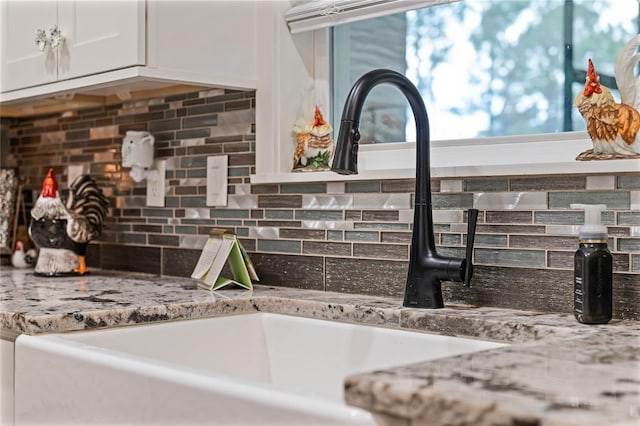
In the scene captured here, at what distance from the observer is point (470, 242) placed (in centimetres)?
154

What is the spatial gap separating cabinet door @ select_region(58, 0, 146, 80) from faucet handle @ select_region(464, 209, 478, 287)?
83 centimetres

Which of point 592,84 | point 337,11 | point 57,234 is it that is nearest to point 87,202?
point 57,234

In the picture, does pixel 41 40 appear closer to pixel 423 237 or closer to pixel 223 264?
pixel 223 264

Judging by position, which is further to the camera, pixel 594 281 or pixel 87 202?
pixel 87 202

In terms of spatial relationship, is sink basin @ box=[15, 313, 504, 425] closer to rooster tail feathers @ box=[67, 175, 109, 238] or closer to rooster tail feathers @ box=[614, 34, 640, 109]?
rooster tail feathers @ box=[614, 34, 640, 109]

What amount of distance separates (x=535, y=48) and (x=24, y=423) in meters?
1.23

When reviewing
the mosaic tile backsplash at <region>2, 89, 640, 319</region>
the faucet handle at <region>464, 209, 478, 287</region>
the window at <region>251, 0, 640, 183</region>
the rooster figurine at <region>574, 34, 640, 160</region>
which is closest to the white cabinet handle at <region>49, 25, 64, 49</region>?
the mosaic tile backsplash at <region>2, 89, 640, 319</region>

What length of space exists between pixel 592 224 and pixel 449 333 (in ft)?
1.00

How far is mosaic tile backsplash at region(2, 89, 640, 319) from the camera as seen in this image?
1.52 metres

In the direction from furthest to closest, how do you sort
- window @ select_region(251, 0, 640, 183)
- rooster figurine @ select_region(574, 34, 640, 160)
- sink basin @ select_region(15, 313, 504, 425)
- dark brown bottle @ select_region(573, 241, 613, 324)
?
1. window @ select_region(251, 0, 640, 183)
2. rooster figurine @ select_region(574, 34, 640, 160)
3. dark brown bottle @ select_region(573, 241, 613, 324)
4. sink basin @ select_region(15, 313, 504, 425)

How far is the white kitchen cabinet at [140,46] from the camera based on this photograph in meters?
1.91

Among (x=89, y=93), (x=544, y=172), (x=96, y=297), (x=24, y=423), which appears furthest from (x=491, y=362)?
(x=89, y=93)

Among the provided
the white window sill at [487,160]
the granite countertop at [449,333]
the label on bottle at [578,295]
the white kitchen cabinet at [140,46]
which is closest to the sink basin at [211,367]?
the granite countertop at [449,333]

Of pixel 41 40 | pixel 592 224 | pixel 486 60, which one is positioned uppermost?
pixel 41 40
